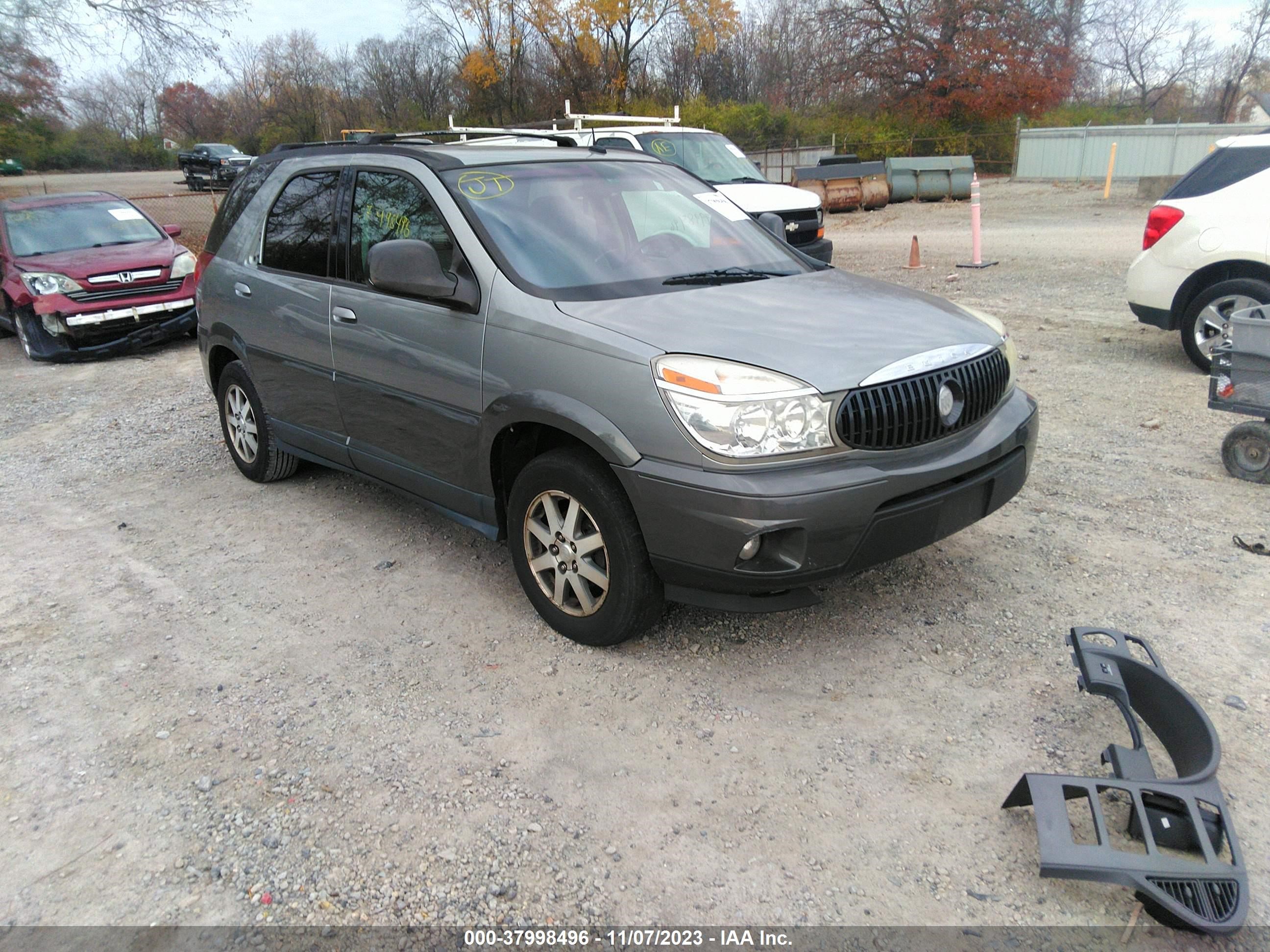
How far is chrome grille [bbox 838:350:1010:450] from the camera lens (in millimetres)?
3205

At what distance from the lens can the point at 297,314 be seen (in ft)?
16.0

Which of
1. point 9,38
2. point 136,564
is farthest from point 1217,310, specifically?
point 9,38

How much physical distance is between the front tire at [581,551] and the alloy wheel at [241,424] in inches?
102

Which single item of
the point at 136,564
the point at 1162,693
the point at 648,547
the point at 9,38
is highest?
the point at 9,38

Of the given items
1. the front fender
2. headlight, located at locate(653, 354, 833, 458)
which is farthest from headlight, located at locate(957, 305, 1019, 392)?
the front fender

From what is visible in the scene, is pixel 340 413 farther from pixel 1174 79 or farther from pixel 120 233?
pixel 1174 79

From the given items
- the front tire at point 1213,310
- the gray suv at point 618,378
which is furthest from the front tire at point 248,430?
the front tire at point 1213,310

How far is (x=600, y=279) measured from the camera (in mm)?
3871

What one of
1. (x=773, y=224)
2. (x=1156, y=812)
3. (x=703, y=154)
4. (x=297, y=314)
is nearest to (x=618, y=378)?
(x=1156, y=812)

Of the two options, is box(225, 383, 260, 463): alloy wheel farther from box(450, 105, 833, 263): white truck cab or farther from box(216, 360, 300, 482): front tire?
box(450, 105, 833, 263): white truck cab

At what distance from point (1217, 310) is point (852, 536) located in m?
5.50

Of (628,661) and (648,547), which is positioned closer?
(648,547)

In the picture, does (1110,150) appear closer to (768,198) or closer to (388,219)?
(768,198)

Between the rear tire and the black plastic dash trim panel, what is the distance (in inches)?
105
